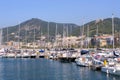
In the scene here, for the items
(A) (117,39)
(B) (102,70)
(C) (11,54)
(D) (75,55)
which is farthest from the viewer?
(A) (117,39)

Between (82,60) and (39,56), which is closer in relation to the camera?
(82,60)

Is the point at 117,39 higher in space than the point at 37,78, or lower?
higher

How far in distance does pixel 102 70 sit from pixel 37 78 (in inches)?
514

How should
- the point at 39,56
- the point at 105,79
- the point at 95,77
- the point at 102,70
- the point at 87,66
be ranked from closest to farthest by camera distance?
the point at 105,79 → the point at 95,77 → the point at 102,70 → the point at 87,66 → the point at 39,56

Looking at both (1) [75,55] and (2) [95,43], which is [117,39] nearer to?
(2) [95,43]

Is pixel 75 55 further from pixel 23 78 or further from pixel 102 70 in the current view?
pixel 23 78

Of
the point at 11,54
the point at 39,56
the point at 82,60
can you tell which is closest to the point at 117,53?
the point at 82,60

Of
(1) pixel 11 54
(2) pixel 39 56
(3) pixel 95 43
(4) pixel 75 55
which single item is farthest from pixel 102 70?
(3) pixel 95 43

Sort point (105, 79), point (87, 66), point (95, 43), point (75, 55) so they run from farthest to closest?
point (95, 43)
point (75, 55)
point (87, 66)
point (105, 79)

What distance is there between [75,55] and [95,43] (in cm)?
7025

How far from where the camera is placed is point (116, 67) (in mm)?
58375

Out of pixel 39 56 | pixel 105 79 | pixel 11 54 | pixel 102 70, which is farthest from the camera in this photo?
pixel 11 54

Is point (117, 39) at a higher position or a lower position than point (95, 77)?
higher

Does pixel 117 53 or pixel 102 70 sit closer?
pixel 102 70
